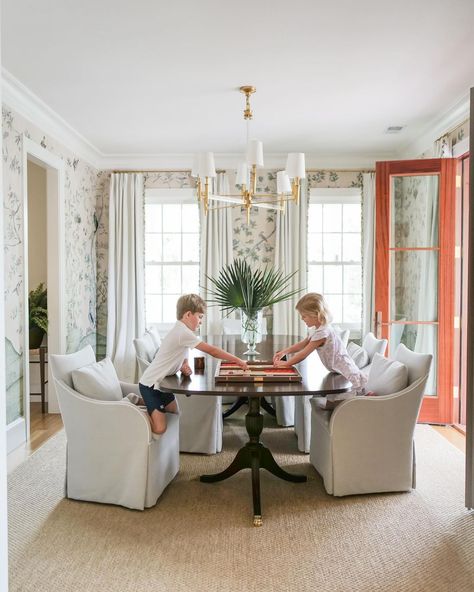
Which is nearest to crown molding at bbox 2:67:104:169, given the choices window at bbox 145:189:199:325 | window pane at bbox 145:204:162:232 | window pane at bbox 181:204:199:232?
window pane at bbox 145:204:162:232

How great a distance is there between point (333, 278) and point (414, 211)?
1631mm

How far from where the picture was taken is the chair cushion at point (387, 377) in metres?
2.90

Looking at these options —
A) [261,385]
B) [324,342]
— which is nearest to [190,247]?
[324,342]

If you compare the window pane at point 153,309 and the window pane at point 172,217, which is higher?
the window pane at point 172,217

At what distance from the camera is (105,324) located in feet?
19.8

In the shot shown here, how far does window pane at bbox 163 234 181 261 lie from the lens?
6.12 metres

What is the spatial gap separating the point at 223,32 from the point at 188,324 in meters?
1.72

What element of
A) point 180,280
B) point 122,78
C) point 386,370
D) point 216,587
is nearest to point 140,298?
point 180,280

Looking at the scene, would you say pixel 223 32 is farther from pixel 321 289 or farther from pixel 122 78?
pixel 321 289

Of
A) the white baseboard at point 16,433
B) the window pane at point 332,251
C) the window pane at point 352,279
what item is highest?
the window pane at point 332,251

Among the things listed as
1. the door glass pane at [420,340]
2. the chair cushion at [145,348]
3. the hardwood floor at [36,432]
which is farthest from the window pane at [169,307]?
the door glass pane at [420,340]

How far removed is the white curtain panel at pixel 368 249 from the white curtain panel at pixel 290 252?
0.67 meters

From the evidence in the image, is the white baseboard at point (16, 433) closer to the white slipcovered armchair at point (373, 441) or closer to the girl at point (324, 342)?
the girl at point (324, 342)

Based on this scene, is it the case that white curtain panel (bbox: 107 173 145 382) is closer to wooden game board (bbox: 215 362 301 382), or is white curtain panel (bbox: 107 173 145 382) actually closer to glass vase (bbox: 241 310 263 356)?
glass vase (bbox: 241 310 263 356)
